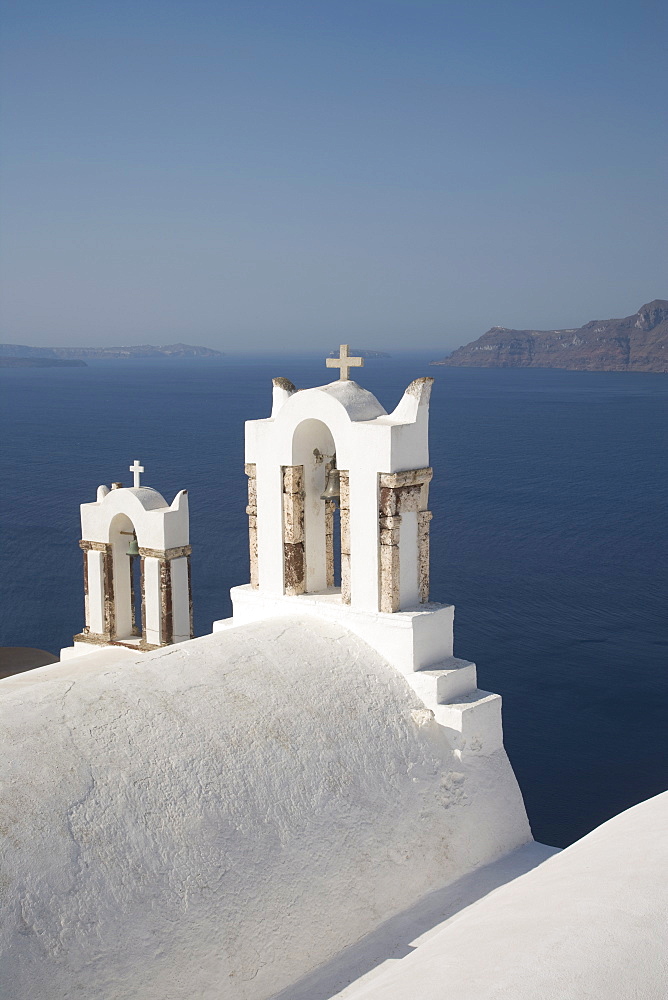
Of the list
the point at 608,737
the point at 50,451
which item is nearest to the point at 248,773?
the point at 608,737

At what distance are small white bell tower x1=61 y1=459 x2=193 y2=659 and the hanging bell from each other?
180cm

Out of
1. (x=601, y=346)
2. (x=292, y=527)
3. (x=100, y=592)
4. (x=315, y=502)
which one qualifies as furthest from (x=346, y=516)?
(x=601, y=346)

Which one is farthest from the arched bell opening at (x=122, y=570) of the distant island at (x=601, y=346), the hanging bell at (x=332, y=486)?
the distant island at (x=601, y=346)

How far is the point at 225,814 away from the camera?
742 cm

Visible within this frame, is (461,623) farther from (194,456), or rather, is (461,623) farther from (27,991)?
(194,456)

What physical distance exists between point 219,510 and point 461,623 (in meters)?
16.6

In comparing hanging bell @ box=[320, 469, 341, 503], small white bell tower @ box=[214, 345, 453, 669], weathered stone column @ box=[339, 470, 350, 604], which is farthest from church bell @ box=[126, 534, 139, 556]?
weathered stone column @ box=[339, 470, 350, 604]

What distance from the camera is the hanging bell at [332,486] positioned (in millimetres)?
10309

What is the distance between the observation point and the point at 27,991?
5.86m

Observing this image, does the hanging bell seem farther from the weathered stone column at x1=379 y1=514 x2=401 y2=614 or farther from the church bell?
the church bell

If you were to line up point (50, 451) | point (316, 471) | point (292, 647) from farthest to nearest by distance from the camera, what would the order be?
point (50, 451), point (316, 471), point (292, 647)

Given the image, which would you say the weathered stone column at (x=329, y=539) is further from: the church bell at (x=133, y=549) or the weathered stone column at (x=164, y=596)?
the church bell at (x=133, y=549)

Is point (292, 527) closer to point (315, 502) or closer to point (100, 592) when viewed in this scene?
point (315, 502)

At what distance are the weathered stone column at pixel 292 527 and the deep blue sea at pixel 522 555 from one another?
9237 mm
